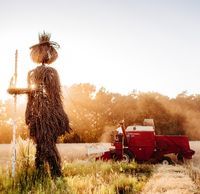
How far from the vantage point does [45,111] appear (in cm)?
955

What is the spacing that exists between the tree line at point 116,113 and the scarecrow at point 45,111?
26.9 m

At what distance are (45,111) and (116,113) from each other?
3153cm

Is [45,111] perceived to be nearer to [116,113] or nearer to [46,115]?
[46,115]

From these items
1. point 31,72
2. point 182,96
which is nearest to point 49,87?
point 31,72

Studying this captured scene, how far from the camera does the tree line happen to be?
38.7m

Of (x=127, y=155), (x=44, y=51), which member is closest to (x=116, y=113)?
(x=127, y=155)

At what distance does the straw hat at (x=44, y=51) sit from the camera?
1014 cm

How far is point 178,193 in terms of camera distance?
649 cm

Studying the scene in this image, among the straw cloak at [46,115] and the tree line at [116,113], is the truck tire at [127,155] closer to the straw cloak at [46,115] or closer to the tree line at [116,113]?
the straw cloak at [46,115]

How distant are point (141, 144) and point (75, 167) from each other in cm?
525

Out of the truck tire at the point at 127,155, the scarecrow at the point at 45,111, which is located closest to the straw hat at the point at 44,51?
the scarecrow at the point at 45,111

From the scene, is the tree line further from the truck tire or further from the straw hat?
the straw hat

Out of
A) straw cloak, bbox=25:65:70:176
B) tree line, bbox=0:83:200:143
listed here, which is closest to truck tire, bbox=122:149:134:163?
straw cloak, bbox=25:65:70:176

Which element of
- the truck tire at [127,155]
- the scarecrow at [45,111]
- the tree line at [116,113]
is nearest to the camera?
the scarecrow at [45,111]
